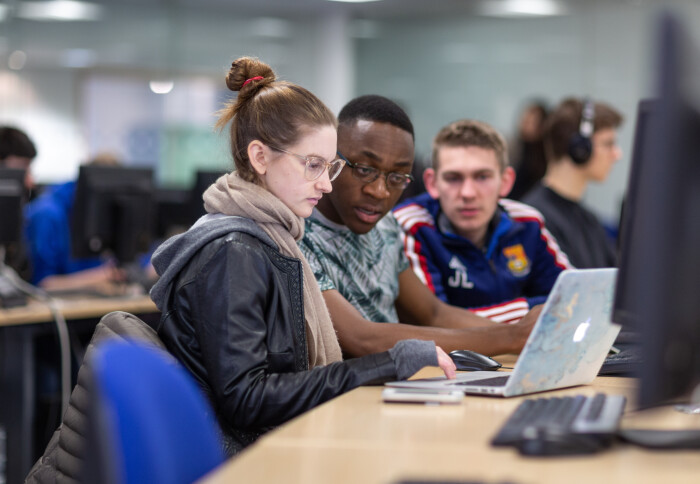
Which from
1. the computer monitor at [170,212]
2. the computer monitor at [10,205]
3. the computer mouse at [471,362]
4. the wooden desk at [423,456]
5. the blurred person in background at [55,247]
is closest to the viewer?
the wooden desk at [423,456]

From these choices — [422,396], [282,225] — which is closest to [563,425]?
[422,396]

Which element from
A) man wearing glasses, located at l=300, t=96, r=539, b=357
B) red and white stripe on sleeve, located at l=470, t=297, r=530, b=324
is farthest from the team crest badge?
man wearing glasses, located at l=300, t=96, r=539, b=357

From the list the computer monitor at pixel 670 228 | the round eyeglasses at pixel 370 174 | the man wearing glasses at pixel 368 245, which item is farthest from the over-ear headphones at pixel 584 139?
the computer monitor at pixel 670 228

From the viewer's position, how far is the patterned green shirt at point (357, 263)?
86.2 inches

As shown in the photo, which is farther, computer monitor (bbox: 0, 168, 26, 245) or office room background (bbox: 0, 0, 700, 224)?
office room background (bbox: 0, 0, 700, 224)

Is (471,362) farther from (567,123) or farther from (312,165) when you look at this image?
(567,123)

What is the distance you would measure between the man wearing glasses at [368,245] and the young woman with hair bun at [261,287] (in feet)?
0.60

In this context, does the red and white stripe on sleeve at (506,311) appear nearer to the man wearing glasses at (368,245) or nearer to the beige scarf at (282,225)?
the man wearing glasses at (368,245)

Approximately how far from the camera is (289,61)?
886cm

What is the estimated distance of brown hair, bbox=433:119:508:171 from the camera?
285cm

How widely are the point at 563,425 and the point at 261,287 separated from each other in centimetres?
67

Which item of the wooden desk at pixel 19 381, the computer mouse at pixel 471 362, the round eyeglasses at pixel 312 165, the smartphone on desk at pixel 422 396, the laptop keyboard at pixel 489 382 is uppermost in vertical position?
the round eyeglasses at pixel 312 165

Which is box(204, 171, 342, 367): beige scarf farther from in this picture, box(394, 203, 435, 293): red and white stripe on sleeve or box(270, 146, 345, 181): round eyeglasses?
box(394, 203, 435, 293): red and white stripe on sleeve

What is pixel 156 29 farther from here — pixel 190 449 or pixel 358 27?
pixel 190 449
